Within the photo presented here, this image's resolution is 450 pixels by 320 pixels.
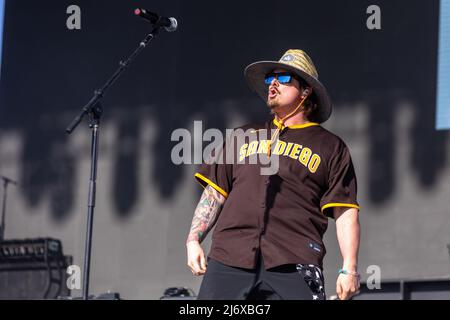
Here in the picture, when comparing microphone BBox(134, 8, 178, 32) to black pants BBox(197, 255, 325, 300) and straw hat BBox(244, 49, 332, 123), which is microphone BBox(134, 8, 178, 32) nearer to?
straw hat BBox(244, 49, 332, 123)

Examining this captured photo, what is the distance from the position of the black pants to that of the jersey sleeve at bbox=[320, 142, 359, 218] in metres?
0.26

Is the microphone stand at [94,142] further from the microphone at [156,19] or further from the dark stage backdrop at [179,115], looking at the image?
the dark stage backdrop at [179,115]

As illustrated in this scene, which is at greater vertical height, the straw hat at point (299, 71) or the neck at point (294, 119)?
the straw hat at point (299, 71)

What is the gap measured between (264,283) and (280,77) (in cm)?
88

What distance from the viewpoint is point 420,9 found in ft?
27.1

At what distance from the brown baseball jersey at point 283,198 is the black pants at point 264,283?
0.10 feet

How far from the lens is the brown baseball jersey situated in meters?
3.02

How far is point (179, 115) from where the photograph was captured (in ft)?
29.6

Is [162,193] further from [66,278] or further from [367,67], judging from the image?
[367,67]

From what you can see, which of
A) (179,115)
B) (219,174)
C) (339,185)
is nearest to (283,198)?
(339,185)

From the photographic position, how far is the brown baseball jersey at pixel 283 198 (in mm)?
3020

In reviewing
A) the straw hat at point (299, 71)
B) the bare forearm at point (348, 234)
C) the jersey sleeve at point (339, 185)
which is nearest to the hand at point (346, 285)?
the bare forearm at point (348, 234)

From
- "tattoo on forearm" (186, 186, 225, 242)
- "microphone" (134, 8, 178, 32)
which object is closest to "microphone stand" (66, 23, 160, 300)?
"microphone" (134, 8, 178, 32)

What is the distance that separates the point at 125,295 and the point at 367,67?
11.6 feet
